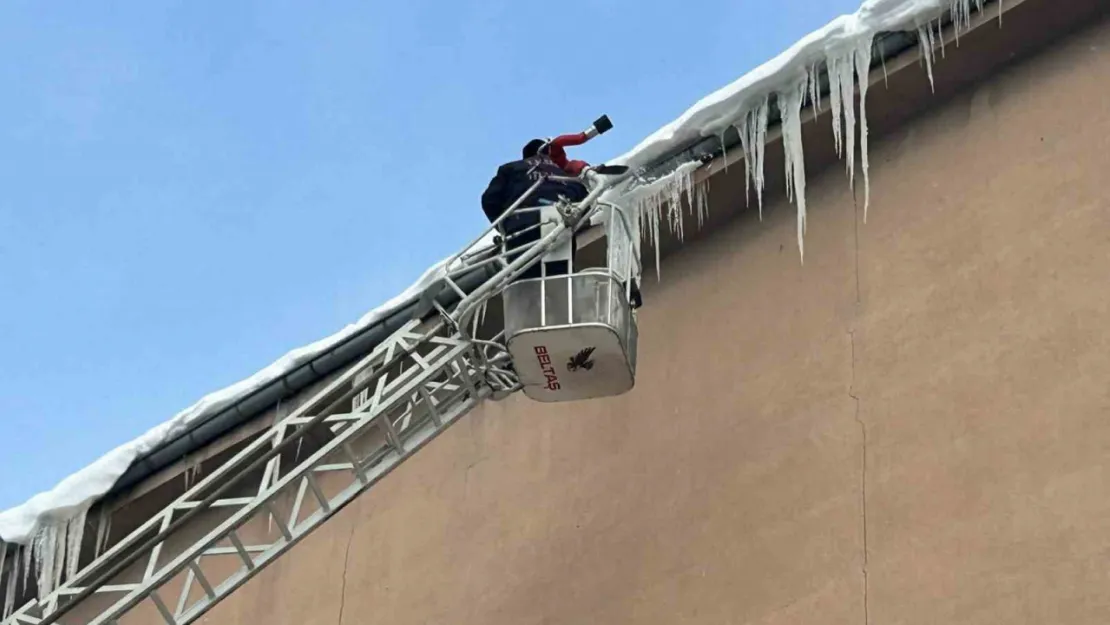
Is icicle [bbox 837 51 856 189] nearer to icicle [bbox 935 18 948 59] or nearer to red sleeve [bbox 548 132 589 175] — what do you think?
icicle [bbox 935 18 948 59]

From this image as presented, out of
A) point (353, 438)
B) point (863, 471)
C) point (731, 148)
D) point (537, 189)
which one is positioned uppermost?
point (537, 189)

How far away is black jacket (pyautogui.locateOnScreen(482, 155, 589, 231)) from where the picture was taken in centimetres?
484

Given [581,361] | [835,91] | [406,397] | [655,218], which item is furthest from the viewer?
[655,218]

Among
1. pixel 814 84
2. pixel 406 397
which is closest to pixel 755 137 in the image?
pixel 814 84

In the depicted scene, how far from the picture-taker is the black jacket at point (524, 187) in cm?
484

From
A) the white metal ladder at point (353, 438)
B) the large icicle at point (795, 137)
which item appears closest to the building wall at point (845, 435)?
the large icicle at point (795, 137)

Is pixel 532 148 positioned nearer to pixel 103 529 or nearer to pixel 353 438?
pixel 353 438

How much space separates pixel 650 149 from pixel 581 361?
144 cm

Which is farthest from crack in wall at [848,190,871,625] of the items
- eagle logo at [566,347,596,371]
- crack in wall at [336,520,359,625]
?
crack in wall at [336,520,359,625]

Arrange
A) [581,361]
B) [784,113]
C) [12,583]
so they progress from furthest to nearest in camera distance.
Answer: [12,583]
[784,113]
[581,361]

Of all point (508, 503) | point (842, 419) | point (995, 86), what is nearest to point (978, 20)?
point (995, 86)

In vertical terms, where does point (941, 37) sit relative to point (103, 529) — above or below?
Answer: above

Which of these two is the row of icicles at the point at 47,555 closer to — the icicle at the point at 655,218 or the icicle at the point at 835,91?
the icicle at the point at 655,218

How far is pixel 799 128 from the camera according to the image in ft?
17.2
